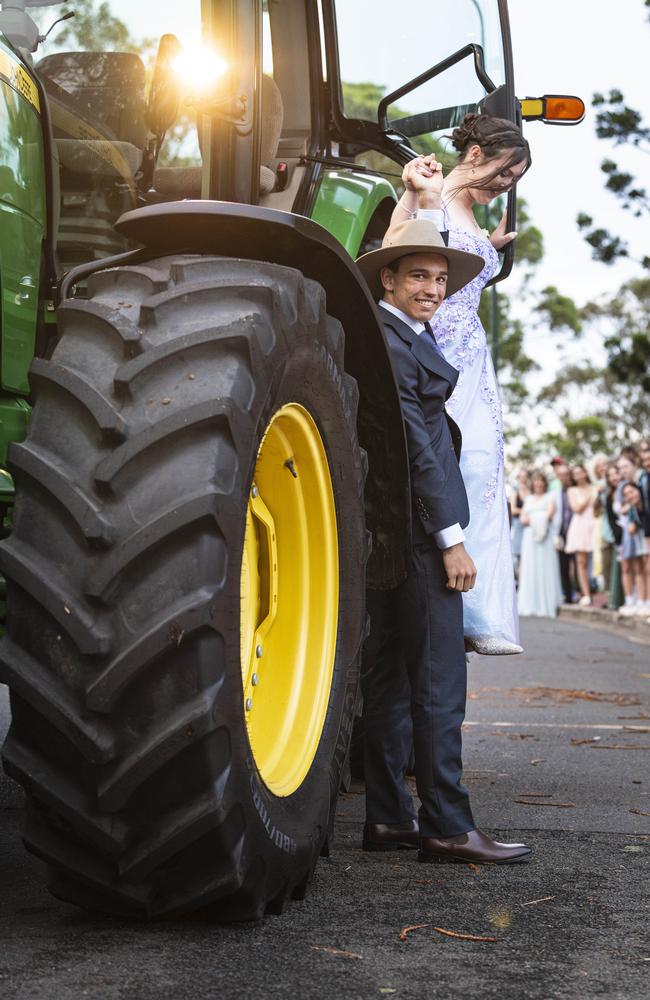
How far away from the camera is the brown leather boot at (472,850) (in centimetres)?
371

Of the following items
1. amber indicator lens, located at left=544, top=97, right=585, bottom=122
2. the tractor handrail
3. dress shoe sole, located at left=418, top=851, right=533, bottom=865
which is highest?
the tractor handrail

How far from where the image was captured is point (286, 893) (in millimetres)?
2982

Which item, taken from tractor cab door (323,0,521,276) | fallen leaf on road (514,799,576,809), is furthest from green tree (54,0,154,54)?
fallen leaf on road (514,799,576,809)

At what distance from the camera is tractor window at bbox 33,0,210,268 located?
3.71m

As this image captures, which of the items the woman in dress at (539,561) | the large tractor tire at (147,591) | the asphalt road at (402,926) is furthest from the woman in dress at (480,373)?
the woman in dress at (539,561)

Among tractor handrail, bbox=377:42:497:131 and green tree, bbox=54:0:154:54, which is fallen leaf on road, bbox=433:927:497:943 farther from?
tractor handrail, bbox=377:42:497:131

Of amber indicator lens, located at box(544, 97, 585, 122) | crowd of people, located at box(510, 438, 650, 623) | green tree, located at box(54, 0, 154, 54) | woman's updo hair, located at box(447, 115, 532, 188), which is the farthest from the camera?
crowd of people, located at box(510, 438, 650, 623)

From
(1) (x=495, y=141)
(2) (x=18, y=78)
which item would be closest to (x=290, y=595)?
(2) (x=18, y=78)

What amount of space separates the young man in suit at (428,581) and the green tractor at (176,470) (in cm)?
17

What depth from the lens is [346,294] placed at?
10.9 feet

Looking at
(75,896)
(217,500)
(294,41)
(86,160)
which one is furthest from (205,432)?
(294,41)

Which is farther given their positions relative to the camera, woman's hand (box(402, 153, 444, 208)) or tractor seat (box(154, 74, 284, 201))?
woman's hand (box(402, 153, 444, 208))

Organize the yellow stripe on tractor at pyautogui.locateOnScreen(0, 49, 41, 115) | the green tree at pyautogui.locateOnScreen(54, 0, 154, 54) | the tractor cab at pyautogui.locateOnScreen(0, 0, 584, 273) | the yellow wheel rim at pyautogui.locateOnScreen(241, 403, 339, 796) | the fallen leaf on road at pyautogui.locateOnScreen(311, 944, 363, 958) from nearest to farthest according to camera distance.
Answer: the fallen leaf on road at pyautogui.locateOnScreen(311, 944, 363, 958) → the yellow wheel rim at pyautogui.locateOnScreen(241, 403, 339, 796) → the yellow stripe on tractor at pyautogui.locateOnScreen(0, 49, 41, 115) → the tractor cab at pyautogui.locateOnScreen(0, 0, 584, 273) → the green tree at pyautogui.locateOnScreen(54, 0, 154, 54)

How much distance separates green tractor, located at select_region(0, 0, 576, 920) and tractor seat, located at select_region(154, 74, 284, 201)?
12mm
